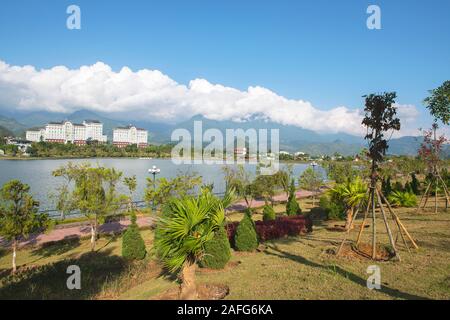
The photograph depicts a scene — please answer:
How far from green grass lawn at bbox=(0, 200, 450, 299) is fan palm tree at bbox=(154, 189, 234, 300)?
112 cm

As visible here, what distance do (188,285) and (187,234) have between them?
1207 mm

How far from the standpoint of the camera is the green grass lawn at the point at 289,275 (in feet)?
25.7

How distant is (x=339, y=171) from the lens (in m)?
42.6

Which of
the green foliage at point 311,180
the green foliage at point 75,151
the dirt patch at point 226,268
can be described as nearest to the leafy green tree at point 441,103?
the dirt patch at point 226,268

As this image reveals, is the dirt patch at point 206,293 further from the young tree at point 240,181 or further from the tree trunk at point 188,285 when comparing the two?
the young tree at point 240,181

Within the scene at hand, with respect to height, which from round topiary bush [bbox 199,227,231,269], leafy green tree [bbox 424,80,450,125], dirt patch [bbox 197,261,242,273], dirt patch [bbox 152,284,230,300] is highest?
leafy green tree [bbox 424,80,450,125]

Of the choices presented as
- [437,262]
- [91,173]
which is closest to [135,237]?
[91,173]

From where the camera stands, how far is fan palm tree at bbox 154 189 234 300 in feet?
25.1

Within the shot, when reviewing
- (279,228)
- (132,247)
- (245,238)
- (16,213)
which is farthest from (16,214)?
(279,228)
